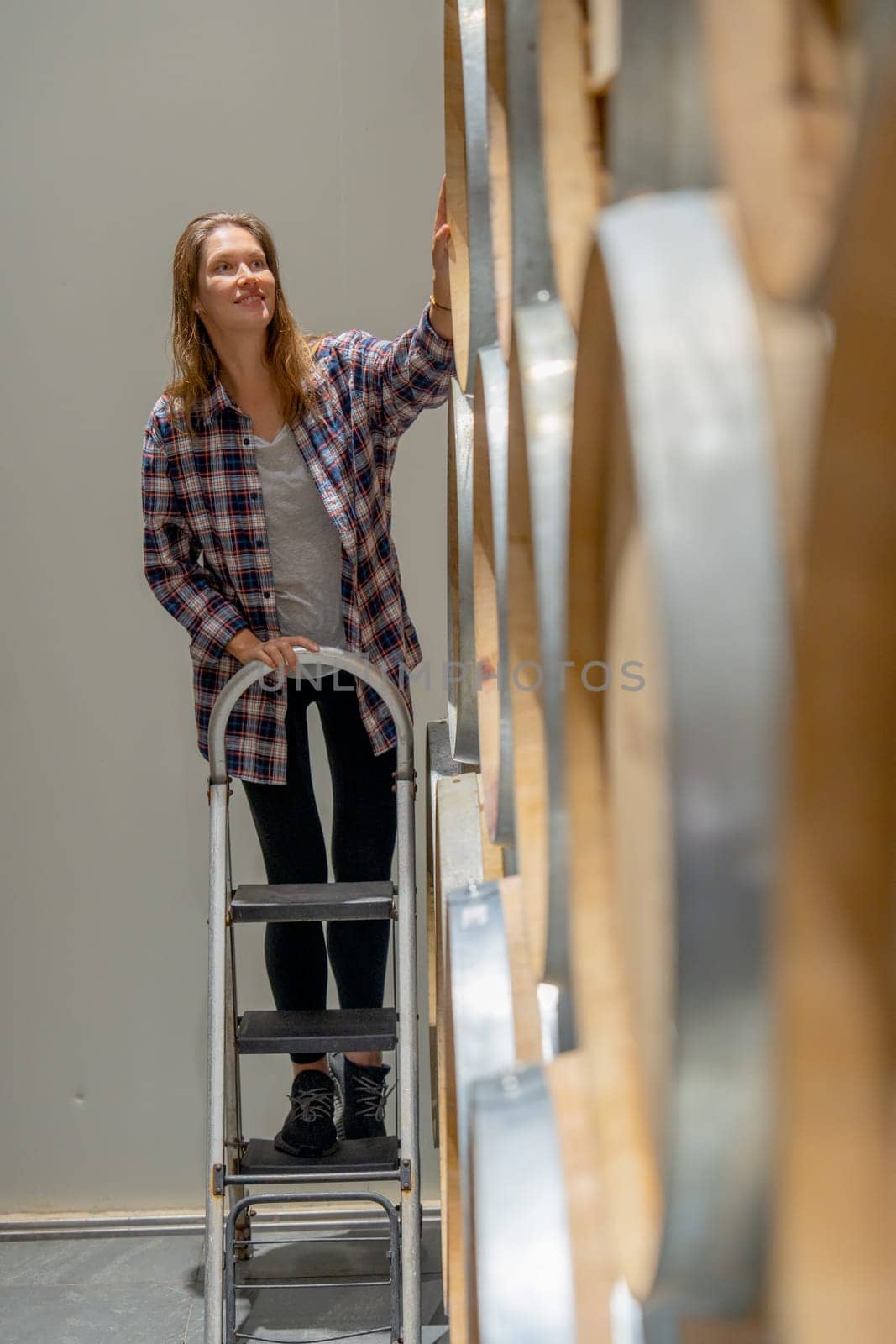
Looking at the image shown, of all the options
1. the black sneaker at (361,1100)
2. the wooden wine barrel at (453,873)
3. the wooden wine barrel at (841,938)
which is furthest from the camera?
the black sneaker at (361,1100)

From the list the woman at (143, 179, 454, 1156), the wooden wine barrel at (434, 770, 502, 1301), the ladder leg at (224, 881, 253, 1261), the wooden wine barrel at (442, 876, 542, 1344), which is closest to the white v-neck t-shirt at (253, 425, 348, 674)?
the woman at (143, 179, 454, 1156)

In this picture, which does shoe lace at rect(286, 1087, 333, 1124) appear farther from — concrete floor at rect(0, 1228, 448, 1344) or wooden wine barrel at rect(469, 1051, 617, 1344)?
wooden wine barrel at rect(469, 1051, 617, 1344)

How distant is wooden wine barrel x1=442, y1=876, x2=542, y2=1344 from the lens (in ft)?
2.11

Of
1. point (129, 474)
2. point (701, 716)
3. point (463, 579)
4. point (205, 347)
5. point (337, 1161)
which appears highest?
point (205, 347)

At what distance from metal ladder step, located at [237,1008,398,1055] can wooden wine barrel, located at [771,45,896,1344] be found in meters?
1.95

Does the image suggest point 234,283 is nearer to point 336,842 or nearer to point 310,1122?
point 336,842

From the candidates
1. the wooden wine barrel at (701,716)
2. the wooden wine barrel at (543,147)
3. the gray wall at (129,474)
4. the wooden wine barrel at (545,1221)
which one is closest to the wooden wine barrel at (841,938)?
the wooden wine barrel at (701,716)

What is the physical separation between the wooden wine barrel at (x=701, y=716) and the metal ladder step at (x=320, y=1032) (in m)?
1.86

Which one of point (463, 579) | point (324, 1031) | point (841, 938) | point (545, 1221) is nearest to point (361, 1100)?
point (324, 1031)

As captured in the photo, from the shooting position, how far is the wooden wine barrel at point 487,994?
64 cm

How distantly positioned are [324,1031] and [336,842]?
38cm

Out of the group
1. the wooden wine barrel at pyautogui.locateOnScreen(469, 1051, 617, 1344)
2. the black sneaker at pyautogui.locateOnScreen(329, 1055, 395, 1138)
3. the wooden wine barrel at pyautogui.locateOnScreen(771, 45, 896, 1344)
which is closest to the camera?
the wooden wine barrel at pyautogui.locateOnScreen(771, 45, 896, 1344)

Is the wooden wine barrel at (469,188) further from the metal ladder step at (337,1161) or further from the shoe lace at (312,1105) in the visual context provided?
the shoe lace at (312,1105)

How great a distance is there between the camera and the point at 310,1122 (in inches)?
89.4
